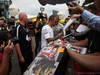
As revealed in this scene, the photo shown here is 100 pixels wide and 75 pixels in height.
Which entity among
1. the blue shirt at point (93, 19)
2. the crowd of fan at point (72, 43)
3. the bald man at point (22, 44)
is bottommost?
the bald man at point (22, 44)

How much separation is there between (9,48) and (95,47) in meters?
1.17

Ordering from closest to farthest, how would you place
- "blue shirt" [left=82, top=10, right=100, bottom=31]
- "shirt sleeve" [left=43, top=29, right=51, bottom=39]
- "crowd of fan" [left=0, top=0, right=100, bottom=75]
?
"crowd of fan" [left=0, top=0, right=100, bottom=75]
"blue shirt" [left=82, top=10, right=100, bottom=31]
"shirt sleeve" [left=43, top=29, right=51, bottom=39]

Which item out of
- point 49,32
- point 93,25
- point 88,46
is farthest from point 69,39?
point 49,32

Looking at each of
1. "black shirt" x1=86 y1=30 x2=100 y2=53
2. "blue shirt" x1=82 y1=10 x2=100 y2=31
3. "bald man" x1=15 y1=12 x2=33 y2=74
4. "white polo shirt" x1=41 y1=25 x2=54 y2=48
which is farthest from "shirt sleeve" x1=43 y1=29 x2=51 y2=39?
"blue shirt" x1=82 y1=10 x2=100 y2=31

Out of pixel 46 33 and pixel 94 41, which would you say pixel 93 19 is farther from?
pixel 46 33

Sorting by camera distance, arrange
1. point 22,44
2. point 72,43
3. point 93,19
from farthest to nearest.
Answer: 1. point 22,44
2. point 72,43
3. point 93,19

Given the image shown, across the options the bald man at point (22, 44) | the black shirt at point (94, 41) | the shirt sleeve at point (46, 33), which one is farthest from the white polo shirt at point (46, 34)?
the black shirt at point (94, 41)

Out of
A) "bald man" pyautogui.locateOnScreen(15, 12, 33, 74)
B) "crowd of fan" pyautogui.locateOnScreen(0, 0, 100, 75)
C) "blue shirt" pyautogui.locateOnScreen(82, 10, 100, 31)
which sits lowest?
"bald man" pyautogui.locateOnScreen(15, 12, 33, 74)

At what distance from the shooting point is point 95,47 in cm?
348

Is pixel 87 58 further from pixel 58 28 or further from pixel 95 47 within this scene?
pixel 58 28

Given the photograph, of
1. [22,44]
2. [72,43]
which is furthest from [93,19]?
[22,44]

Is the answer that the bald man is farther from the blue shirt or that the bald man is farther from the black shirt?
the blue shirt

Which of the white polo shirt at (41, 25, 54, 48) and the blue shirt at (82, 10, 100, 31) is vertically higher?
the blue shirt at (82, 10, 100, 31)

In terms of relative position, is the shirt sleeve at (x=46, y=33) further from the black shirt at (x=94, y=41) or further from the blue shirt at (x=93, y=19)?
the blue shirt at (x=93, y=19)
